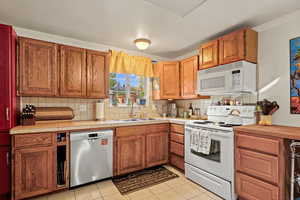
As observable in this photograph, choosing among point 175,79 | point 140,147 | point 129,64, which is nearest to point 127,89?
point 129,64

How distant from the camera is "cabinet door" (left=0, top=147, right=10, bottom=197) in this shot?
1.84 meters

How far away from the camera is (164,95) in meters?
3.57

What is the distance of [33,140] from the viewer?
194 centimetres

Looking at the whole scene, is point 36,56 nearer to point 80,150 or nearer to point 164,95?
point 80,150

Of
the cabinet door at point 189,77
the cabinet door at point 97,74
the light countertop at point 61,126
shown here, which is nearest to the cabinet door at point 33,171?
the light countertop at point 61,126

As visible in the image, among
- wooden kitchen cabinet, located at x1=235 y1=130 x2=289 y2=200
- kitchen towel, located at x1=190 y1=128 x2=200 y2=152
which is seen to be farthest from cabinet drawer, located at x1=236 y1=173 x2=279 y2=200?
kitchen towel, located at x1=190 y1=128 x2=200 y2=152

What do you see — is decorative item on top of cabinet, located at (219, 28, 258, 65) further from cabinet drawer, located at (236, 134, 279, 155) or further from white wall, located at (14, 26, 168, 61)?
white wall, located at (14, 26, 168, 61)

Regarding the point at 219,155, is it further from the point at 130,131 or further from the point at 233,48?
the point at 233,48

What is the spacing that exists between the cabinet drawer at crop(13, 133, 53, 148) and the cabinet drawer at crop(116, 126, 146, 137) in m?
0.97

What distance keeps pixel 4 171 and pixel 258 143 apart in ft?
9.98

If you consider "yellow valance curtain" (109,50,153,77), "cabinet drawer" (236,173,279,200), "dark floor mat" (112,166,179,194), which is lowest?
"dark floor mat" (112,166,179,194)

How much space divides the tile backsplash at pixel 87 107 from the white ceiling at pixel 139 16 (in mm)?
1153

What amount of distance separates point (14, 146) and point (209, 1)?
2.88m

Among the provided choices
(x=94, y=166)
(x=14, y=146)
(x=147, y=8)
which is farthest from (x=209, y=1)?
(x=14, y=146)
